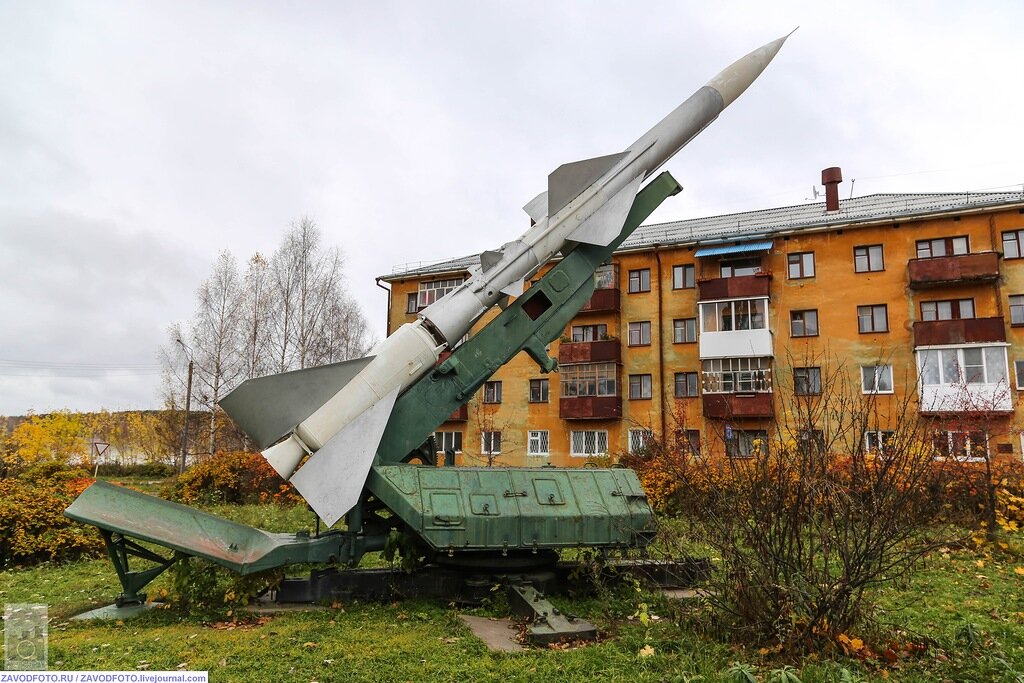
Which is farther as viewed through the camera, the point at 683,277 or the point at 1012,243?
the point at 683,277

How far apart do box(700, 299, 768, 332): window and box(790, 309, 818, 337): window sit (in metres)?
0.91

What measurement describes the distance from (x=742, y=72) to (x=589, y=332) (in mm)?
14397

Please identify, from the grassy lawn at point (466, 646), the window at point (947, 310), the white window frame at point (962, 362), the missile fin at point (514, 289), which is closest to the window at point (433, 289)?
the window at point (947, 310)

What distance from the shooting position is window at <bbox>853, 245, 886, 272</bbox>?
802 inches

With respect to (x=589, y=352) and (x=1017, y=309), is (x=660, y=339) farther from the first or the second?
(x=1017, y=309)

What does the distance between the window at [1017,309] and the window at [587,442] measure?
41.0ft

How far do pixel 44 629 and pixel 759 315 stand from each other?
20.0 metres

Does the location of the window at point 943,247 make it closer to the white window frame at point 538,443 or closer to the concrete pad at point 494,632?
the white window frame at point 538,443

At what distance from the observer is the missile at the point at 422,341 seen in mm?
6922

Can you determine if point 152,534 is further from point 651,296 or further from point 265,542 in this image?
point 651,296

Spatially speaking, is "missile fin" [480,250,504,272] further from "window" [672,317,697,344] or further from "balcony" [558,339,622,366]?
"window" [672,317,697,344]

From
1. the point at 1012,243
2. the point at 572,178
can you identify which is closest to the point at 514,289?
the point at 572,178

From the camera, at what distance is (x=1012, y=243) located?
19.0m

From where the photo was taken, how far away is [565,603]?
23.0ft
